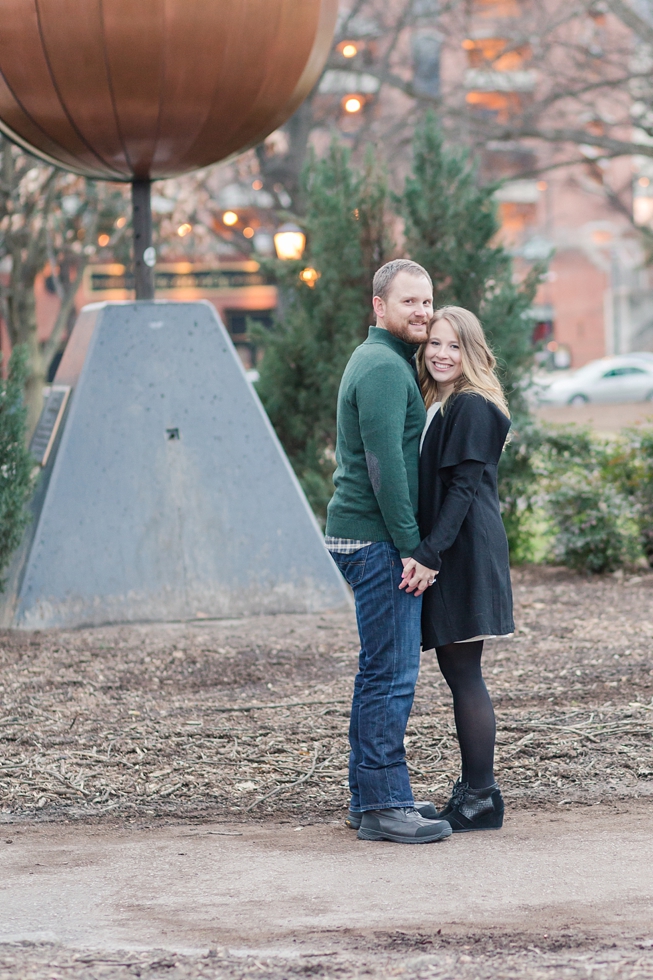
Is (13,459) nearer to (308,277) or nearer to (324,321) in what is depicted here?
(324,321)

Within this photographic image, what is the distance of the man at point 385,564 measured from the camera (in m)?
3.90

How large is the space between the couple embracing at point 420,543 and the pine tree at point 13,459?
3430 millimetres

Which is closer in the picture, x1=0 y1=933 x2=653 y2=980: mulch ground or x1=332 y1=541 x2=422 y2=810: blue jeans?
x1=0 y1=933 x2=653 y2=980: mulch ground

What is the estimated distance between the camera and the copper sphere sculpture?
624 centimetres

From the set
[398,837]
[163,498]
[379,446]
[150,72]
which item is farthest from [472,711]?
[150,72]

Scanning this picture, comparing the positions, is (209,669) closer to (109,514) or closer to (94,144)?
(109,514)

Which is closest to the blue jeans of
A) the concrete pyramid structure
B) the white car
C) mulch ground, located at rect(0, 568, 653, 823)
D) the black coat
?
the black coat

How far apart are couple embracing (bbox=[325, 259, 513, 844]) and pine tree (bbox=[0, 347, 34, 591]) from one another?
343 centimetres

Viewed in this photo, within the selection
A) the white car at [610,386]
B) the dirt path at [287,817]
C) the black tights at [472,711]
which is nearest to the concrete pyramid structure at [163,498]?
the dirt path at [287,817]

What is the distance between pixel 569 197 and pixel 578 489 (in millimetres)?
47241

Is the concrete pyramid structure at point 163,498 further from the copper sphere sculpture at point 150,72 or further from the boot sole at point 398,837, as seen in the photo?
the boot sole at point 398,837

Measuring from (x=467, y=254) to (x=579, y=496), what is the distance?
2.12 metres

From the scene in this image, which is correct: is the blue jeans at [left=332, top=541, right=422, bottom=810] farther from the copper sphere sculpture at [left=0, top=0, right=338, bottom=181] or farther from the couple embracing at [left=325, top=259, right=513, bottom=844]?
the copper sphere sculpture at [left=0, top=0, right=338, bottom=181]

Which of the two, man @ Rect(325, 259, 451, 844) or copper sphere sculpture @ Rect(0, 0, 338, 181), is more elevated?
copper sphere sculpture @ Rect(0, 0, 338, 181)
